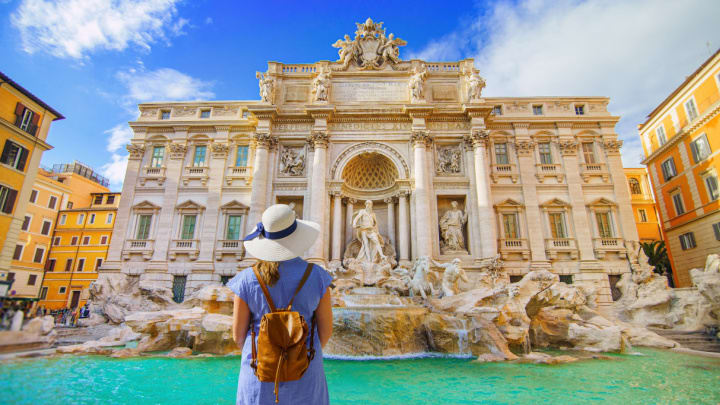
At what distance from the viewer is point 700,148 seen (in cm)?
1927

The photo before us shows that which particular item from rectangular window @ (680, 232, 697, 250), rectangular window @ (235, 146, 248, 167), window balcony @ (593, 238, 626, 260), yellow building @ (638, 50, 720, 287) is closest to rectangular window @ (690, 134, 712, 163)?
yellow building @ (638, 50, 720, 287)

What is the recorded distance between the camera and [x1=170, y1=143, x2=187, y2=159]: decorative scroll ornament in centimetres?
2070

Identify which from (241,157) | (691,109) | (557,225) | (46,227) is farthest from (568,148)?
(46,227)

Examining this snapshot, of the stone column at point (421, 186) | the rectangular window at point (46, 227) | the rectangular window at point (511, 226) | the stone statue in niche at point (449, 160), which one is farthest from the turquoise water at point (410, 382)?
the rectangular window at point (46, 227)

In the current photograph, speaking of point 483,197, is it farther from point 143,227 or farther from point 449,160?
point 143,227

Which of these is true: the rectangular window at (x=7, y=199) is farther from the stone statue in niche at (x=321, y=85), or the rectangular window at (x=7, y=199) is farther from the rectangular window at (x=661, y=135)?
the rectangular window at (x=661, y=135)

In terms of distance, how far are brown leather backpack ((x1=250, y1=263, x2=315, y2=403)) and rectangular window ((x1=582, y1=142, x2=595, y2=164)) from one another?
23.6 metres

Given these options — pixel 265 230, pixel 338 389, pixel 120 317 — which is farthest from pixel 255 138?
pixel 265 230

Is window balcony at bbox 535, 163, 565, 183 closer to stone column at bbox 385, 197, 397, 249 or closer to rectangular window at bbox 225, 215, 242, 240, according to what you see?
stone column at bbox 385, 197, 397, 249

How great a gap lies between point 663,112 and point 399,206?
19.8 metres

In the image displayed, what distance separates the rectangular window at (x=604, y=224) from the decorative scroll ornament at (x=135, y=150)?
27827 mm

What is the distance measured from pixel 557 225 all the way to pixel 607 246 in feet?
8.84

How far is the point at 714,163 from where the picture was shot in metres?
18.1

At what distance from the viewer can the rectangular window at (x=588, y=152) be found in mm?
20547
